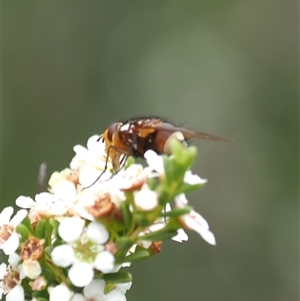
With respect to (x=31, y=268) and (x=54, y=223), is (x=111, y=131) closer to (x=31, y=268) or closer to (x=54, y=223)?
(x=54, y=223)

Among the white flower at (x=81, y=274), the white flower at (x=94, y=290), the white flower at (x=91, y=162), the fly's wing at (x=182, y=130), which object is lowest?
the white flower at (x=94, y=290)

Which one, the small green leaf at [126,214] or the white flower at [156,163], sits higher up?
the white flower at [156,163]

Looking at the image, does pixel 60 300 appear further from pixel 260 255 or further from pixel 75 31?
pixel 75 31

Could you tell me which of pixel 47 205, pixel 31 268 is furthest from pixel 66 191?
pixel 31 268

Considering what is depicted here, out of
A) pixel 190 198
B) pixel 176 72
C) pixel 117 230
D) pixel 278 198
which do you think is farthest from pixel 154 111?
pixel 117 230

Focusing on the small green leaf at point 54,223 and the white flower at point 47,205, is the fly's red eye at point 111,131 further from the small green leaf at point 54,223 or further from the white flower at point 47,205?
the small green leaf at point 54,223

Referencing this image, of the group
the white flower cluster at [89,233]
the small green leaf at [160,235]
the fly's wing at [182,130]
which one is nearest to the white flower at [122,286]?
the white flower cluster at [89,233]
